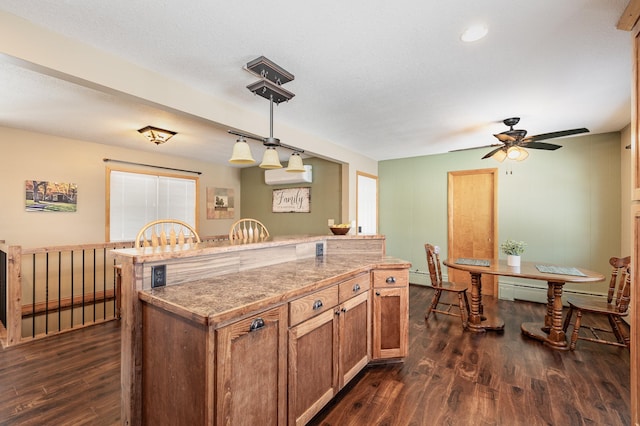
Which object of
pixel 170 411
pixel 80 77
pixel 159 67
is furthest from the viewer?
pixel 159 67

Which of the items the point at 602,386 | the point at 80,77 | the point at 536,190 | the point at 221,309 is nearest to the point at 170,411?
the point at 221,309

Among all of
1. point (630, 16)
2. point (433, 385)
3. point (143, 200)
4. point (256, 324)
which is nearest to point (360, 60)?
point (630, 16)

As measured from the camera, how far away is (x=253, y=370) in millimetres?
1396

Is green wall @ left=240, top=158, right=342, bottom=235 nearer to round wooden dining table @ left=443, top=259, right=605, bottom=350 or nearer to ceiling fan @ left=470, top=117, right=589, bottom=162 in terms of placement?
round wooden dining table @ left=443, top=259, right=605, bottom=350

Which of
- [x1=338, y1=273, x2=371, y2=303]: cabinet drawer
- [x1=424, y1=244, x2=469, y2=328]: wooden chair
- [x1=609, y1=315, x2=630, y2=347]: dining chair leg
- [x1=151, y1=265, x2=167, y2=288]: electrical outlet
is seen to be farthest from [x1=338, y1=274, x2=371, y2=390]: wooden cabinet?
[x1=609, y1=315, x2=630, y2=347]: dining chair leg

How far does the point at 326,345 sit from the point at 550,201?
4.18 meters

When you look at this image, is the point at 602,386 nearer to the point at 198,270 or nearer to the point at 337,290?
the point at 337,290

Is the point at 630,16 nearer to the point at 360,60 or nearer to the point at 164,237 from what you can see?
the point at 360,60

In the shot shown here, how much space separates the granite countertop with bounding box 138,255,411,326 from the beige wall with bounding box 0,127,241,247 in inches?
143

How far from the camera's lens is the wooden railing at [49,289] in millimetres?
2934

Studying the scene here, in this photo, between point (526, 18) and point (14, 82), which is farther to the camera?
point (14, 82)

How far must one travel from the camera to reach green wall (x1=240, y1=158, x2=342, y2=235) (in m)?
4.98

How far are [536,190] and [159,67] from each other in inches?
196

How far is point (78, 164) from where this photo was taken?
13.7ft
